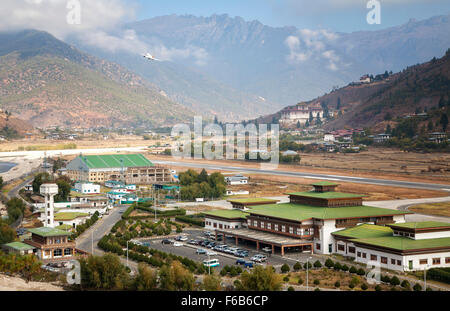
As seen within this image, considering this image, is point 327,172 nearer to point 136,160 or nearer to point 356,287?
point 136,160

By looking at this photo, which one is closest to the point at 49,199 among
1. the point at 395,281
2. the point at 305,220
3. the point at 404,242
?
the point at 305,220

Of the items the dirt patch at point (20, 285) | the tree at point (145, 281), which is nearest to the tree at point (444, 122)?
the tree at point (145, 281)

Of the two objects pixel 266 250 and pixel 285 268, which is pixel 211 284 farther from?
pixel 266 250

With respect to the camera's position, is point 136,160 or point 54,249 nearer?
point 54,249

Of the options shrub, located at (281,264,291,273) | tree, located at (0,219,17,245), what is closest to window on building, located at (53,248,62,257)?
tree, located at (0,219,17,245)

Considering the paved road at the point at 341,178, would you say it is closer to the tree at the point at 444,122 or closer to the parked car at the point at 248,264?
the tree at the point at 444,122
